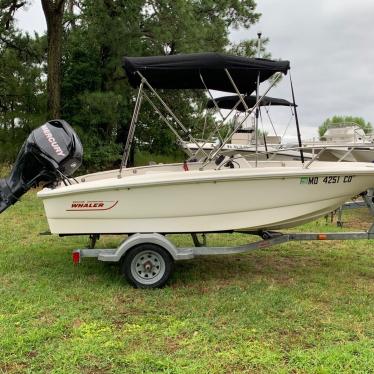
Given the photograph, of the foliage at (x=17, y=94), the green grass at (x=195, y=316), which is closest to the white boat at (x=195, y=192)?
the green grass at (x=195, y=316)

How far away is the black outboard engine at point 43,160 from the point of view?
183 inches

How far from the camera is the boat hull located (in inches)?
172

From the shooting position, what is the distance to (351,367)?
9.59 ft

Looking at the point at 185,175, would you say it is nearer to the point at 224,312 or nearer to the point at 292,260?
the point at 224,312

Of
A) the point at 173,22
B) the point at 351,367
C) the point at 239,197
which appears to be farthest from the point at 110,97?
the point at 351,367

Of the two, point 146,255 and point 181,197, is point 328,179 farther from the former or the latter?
point 146,255

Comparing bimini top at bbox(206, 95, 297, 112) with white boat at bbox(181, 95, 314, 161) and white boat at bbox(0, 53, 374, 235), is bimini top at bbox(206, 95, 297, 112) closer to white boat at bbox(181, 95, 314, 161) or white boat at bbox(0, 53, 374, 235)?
white boat at bbox(181, 95, 314, 161)

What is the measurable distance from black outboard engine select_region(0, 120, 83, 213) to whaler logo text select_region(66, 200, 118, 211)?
1.38ft

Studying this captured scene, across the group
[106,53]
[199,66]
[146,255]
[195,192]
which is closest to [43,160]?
[146,255]

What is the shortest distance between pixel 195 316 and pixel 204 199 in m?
1.16

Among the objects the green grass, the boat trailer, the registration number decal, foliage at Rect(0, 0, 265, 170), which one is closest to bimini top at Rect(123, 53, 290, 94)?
the registration number decal

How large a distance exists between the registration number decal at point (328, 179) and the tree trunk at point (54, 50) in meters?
9.64

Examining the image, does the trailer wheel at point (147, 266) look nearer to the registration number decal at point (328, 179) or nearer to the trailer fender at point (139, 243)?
the trailer fender at point (139, 243)

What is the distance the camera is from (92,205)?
4.43m
